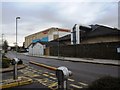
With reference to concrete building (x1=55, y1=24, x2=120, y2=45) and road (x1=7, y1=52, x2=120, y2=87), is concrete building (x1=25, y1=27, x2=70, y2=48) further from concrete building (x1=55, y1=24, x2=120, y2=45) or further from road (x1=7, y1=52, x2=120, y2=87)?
road (x1=7, y1=52, x2=120, y2=87)

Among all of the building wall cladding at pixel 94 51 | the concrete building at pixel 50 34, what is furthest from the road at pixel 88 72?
the concrete building at pixel 50 34

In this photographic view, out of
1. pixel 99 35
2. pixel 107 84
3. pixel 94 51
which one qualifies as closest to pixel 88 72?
pixel 107 84

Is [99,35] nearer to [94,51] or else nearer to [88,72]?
[94,51]

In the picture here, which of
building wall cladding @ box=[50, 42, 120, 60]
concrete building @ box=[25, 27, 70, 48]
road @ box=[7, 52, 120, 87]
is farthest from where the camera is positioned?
concrete building @ box=[25, 27, 70, 48]

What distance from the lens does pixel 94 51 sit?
3484cm

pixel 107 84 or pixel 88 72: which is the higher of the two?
pixel 107 84

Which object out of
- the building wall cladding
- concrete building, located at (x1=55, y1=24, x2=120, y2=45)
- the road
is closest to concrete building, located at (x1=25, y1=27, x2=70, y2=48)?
concrete building, located at (x1=55, y1=24, x2=120, y2=45)

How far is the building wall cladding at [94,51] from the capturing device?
99.0 feet

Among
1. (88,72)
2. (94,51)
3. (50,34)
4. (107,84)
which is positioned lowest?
(88,72)

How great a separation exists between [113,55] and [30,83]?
71.1 feet

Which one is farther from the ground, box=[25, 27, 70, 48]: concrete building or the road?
box=[25, 27, 70, 48]: concrete building

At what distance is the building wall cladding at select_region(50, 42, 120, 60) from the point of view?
30188 mm

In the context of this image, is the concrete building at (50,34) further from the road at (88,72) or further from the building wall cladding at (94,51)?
the road at (88,72)

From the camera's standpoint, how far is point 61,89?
5.19m
